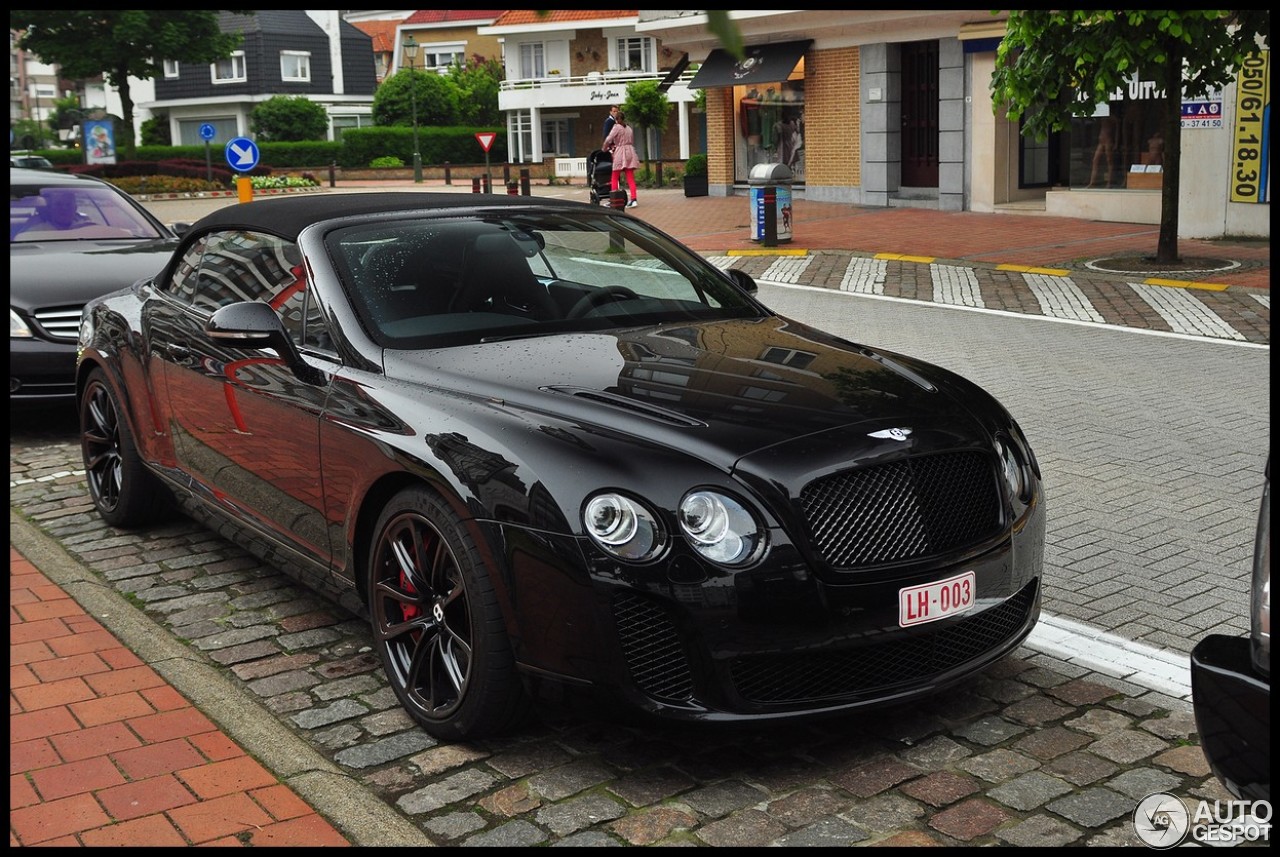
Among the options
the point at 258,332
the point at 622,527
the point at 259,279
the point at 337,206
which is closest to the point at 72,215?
the point at 259,279

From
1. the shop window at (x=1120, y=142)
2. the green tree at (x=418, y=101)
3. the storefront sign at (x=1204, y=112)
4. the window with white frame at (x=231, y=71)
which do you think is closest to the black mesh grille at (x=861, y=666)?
the storefront sign at (x=1204, y=112)

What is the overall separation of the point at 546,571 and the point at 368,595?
39.6 inches

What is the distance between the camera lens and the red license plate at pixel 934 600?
11.8ft

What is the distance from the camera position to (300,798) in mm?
3590

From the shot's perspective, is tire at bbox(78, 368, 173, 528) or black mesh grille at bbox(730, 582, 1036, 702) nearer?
black mesh grille at bbox(730, 582, 1036, 702)

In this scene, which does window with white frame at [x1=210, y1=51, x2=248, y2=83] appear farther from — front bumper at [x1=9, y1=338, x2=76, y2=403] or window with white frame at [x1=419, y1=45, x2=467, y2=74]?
front bumper at [x1=9, y1=338, x2=76, y2=403]

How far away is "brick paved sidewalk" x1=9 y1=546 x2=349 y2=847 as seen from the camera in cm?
344

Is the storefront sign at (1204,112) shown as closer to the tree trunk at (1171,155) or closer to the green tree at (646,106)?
the tree trunk at (1171,155)

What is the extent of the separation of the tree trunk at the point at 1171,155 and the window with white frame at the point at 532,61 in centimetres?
5145

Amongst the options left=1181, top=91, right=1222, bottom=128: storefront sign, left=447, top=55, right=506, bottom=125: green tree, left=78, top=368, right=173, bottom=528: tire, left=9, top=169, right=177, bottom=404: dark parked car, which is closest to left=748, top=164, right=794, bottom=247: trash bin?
left=1181, top=91, right=1222, bottom=128: storefront sign

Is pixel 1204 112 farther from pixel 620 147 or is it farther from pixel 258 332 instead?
pixel 258 332

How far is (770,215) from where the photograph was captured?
19766 millimetres

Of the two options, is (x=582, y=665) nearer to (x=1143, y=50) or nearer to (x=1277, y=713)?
(x=1277, y=713)

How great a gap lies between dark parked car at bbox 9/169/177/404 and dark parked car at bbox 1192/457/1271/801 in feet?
23.9
